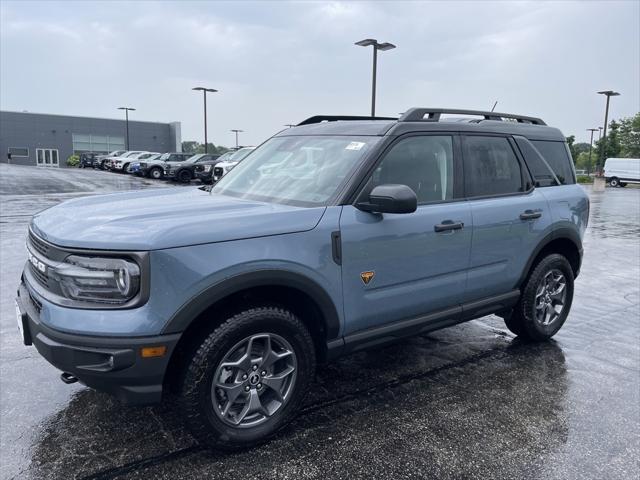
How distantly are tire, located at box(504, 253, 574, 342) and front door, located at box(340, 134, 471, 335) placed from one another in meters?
0.95

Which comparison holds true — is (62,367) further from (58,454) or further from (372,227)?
(372,227)

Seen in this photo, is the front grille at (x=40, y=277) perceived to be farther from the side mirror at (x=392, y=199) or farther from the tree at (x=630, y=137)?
the tree at (x=630, y=137)

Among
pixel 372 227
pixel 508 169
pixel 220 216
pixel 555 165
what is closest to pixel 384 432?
pixel 372 227

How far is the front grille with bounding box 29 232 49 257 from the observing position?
9.11 ft

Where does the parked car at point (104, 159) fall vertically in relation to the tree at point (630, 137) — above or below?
below

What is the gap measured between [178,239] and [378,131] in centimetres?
165

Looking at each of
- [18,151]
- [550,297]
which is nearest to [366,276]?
[550,297]

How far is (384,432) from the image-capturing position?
315 centimetres

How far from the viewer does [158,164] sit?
29.8 metres

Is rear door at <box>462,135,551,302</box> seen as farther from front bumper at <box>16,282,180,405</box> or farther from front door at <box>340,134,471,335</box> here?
front bumper at <box>16,282,180,405</box>

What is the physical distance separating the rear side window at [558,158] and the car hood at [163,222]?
267 centimetres

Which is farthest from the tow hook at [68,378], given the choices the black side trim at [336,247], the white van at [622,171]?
the white van at [622,171]

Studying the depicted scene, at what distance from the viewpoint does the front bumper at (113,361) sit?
2.45 m

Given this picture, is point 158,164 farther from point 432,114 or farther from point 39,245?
point 39,245
